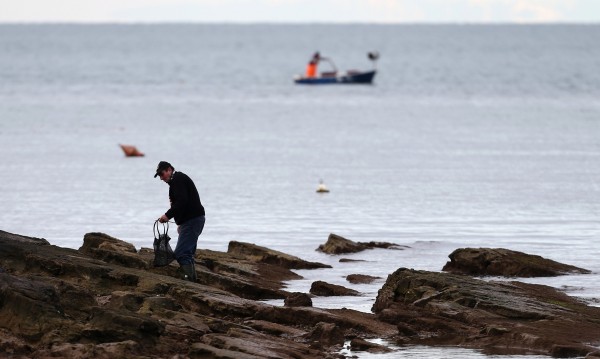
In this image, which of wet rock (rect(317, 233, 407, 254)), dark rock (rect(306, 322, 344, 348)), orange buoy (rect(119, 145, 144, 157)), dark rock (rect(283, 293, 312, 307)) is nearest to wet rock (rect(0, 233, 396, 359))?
dark rock (rect(306, 322, 344, 348))

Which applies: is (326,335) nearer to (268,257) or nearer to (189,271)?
(189,271)

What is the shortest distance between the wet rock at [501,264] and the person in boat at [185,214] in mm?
4877

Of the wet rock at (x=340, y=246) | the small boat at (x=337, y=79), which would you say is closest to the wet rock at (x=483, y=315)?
the wet rock at (x=340, y=246)

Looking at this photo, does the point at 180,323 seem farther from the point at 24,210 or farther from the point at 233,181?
the point at 233,181

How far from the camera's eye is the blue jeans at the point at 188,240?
17938 millimetres

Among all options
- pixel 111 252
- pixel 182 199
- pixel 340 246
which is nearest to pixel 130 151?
pixel 340 246

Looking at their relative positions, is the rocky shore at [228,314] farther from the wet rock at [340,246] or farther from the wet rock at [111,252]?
the wet rock at [340,246]

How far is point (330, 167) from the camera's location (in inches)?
1682

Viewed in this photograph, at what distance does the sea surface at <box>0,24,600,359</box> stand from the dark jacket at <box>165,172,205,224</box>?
2402mm

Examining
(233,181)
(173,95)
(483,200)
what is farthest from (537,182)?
(173,95)

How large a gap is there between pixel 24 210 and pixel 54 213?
3.43 ft

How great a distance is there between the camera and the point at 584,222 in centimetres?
2895

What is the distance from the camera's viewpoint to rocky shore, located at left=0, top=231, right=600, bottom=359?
14.5 metres

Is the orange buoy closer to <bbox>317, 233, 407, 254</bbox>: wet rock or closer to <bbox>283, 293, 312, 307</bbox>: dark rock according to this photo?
<bbox>317, 233, 407, 254</bbox>: wet rock
